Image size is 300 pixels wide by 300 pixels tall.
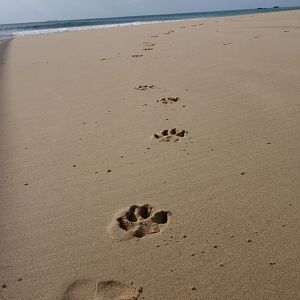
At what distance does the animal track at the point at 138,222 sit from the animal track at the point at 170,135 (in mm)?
923

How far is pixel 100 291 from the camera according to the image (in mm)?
1569

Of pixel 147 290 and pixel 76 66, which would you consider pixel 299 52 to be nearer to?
pixel 76 66

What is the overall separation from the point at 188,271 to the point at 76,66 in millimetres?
5017

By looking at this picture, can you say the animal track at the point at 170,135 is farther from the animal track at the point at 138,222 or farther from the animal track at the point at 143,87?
the animal track at the point at 143,87

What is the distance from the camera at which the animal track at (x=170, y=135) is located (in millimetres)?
2939

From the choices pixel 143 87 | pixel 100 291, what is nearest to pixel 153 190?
pixel 100 291

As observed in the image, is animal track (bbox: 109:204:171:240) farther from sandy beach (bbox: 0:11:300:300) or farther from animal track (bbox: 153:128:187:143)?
animal track (bbox: 153:128:187:143)

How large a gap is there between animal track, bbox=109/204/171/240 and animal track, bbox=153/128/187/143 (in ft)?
3.03

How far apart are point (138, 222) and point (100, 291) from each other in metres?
0.49

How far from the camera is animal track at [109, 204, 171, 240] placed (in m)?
1.91

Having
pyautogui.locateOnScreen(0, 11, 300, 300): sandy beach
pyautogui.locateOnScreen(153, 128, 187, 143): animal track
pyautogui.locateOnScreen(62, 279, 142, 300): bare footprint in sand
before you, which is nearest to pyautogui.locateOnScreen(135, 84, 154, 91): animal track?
pyautogui.locateOnScreen(0, 11, 300, 300): sandy beach

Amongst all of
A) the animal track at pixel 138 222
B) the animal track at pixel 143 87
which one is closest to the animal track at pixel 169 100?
the animal track at pixel 143 87

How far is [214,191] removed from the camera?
2205mm

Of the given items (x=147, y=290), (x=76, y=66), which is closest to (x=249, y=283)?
(x=147, y=290)
